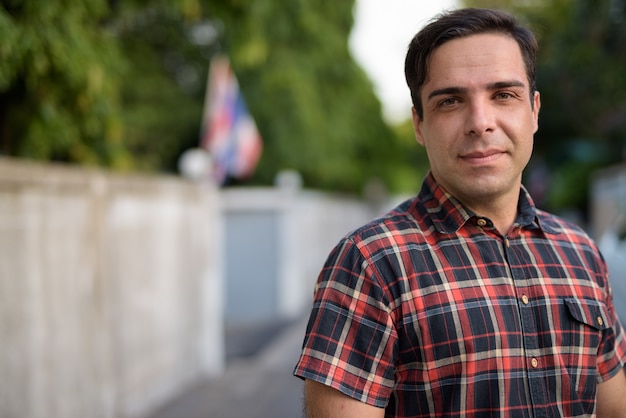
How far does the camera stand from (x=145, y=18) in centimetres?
1178

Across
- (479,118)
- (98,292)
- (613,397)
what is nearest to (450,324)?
(479,118)

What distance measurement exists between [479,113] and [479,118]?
1cm

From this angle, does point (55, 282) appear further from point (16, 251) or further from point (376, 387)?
point (376, 387)

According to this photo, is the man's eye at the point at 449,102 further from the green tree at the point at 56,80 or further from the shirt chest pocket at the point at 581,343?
the green tree at the point at 56,80

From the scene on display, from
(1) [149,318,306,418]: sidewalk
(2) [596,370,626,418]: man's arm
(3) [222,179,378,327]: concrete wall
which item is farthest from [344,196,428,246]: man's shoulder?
(3) [222,179,378,327]: concrete wall

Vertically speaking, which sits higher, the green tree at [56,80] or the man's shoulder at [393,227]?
the green tree at [56,80]

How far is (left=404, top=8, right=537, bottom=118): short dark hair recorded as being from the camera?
1.94 meters

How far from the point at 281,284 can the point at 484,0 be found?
476 inches

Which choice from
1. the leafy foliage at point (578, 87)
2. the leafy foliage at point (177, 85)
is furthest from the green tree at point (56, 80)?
the leafy foliage at point (578, 87)

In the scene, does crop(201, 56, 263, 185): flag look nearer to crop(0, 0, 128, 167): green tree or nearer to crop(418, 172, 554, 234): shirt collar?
crop(0, 0, 128, 167): green tree

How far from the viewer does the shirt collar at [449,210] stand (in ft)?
6.43

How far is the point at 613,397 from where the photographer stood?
6.88ft

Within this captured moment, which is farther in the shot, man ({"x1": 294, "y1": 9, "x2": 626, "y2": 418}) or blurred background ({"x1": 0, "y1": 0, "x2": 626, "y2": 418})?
blurred background ({"x1": 0, "y1": 0, "x2": 626, "y2": 418})

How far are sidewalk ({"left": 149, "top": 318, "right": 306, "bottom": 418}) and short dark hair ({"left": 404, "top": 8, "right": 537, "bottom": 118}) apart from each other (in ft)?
17.3
